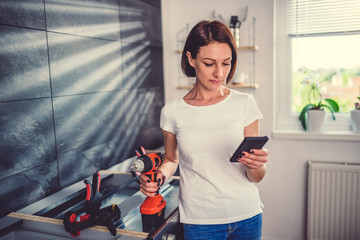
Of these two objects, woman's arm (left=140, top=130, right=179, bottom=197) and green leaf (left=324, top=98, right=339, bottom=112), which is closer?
woman's arm (left=140, top=130, right=179, bottom=197)

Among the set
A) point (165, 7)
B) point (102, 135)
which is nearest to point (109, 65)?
point (102, 135)

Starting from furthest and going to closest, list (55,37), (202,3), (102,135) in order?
(202,3) → (102,135) → (55,37)

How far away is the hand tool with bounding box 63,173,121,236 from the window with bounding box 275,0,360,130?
178 cm

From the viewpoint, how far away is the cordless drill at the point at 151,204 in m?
1.09

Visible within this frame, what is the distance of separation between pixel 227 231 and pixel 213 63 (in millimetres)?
585

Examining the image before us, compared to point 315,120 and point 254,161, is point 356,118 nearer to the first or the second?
point 315,120

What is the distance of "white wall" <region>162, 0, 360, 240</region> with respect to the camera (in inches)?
92.9

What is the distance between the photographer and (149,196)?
45.0 inches

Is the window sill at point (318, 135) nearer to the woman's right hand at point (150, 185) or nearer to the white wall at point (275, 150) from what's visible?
the white wall at point (275, 150)

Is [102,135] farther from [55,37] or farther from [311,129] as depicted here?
[311,129]

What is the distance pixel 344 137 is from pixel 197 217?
1.63m

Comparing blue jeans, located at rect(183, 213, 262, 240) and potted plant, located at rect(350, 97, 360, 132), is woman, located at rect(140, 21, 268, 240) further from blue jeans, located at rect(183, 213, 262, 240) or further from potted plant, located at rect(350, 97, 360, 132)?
potted plant, located at rect(350, 97, 360, 132)

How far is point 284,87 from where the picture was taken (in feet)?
8.29

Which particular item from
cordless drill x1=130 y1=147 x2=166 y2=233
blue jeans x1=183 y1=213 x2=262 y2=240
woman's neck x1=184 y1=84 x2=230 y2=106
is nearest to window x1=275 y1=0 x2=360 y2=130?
woman's neck x1=184 y1=84 x2=230 y2=106
